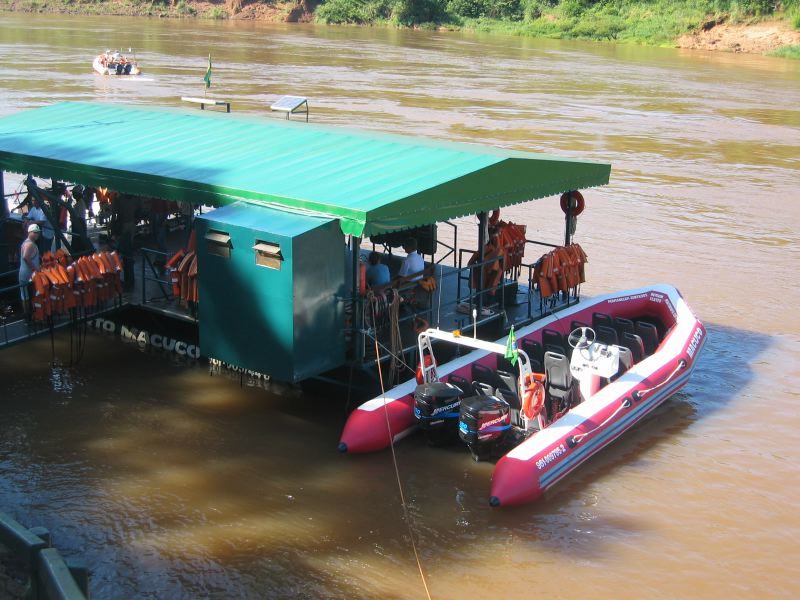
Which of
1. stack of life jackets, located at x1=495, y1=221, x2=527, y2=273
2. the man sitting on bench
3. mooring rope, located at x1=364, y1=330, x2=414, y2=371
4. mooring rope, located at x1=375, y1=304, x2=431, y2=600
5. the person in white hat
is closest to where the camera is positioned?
mooring rope, located at x1=375, y1=304, x2=431, y2=600

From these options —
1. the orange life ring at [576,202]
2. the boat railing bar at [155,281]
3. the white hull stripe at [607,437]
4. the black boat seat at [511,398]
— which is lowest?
the white hull stripe at [607,437]

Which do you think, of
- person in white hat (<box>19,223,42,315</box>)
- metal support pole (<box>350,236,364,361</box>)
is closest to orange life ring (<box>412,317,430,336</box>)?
metal support pole (<box>350,236,364,361</box>)

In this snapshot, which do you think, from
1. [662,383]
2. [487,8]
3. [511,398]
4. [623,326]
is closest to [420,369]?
[511,398]

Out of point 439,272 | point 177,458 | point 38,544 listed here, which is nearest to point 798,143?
point 439,272

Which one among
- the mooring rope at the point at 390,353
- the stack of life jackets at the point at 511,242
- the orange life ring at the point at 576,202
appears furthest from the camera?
the orange life ring at the point at 576,202

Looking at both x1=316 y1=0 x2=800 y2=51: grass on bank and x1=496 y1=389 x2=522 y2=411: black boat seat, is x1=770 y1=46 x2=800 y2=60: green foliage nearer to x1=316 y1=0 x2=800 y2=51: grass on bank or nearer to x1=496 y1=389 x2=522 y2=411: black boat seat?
x1=316 y1=0 x2=800 y2=51: grass on bank

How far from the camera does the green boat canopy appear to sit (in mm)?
11734

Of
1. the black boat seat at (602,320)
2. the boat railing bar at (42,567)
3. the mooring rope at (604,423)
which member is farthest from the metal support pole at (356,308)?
the boat railing bar at (42,567)

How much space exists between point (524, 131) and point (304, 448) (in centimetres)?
2610

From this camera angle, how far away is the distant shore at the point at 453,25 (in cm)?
7106

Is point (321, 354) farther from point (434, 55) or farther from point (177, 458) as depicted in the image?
point (434, 55)

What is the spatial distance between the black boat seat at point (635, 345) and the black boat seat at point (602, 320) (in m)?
0.51

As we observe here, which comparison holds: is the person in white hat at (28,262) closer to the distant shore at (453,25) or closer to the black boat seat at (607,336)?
the black boat seat at (607,336)

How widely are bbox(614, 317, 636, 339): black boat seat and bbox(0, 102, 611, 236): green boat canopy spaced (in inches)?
80.9
